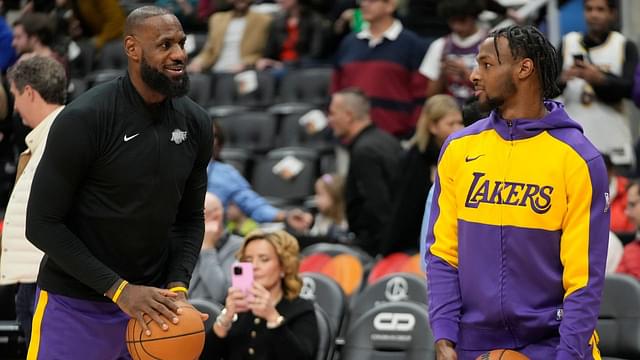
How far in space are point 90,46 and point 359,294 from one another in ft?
22.4

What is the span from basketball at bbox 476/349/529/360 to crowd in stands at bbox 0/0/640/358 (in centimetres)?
165

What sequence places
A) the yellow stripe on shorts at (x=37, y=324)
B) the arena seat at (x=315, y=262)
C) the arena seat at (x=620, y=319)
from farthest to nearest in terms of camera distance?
the arena seat at (x=315, y=262), the arena seat at (x=620, y=319), the yellow stripe on shorts at (x=37, y=324)

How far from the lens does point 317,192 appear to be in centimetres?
949

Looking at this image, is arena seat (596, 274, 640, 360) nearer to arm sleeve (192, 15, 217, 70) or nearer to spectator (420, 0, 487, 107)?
spectator (420, 0, 487, 107)

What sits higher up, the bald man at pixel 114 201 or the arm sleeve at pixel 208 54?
the bald man at pixel 114 201

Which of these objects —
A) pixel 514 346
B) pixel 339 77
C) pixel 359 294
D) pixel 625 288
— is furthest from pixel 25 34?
pixel 514 346

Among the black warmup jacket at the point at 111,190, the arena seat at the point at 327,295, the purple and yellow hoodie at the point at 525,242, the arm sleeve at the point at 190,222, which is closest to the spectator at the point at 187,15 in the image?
the arena seat at the point at 327,295

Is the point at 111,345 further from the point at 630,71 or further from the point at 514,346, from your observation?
the point at 630,71

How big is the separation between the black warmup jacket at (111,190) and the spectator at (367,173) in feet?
12.0

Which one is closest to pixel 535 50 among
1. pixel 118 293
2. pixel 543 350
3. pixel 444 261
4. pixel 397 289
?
pixel 444 261

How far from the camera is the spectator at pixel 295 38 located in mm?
11727

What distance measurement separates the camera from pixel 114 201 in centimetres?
413

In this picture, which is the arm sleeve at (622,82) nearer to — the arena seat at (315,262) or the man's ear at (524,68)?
the arena seat at (315,262)

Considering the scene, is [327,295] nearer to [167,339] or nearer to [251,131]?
[167,339]
